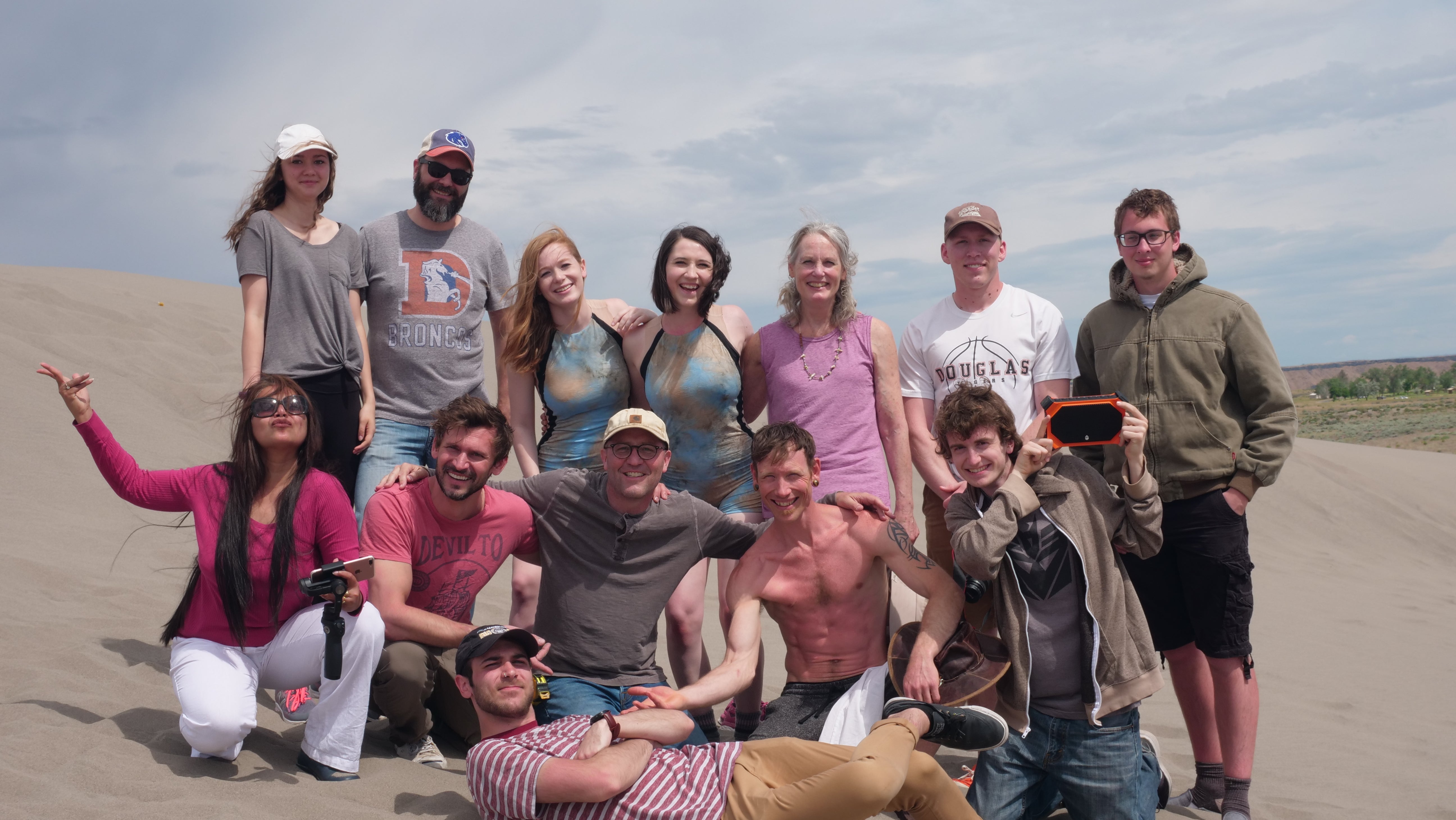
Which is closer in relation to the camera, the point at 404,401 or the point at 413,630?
the point at 413,630

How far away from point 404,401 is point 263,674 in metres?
1.45

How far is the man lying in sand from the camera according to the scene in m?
3.01

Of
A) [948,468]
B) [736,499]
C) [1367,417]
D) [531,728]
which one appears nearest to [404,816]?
[531,728]

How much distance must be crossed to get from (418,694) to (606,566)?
93cm

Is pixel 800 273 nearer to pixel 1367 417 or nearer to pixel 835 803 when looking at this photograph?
pixel 835 803

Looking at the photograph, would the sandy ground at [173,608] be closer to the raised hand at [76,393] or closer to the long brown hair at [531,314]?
the raised hand at [76,393]

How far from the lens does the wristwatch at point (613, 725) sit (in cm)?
319

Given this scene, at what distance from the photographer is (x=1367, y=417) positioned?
171 ft

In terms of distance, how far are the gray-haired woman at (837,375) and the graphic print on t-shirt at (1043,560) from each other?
2.39 ft

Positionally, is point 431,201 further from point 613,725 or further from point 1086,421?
point 1086,421

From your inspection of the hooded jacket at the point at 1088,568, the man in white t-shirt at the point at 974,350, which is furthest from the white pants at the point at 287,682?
the man in white t-shirt at the point at 974,350

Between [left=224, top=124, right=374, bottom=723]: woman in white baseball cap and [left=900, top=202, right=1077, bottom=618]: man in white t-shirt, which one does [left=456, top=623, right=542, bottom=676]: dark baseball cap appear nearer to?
[left=224, top=124, right=374, bottom=723]: woman in white baseball cap

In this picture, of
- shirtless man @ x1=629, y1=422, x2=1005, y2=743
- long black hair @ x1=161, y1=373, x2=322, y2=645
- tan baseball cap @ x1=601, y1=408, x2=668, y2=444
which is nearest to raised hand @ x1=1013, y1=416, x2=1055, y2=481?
shirtless man @ x1=629, y1=422, x2=1005, y2=743

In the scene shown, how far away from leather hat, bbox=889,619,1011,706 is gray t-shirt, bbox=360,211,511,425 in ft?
7.77
